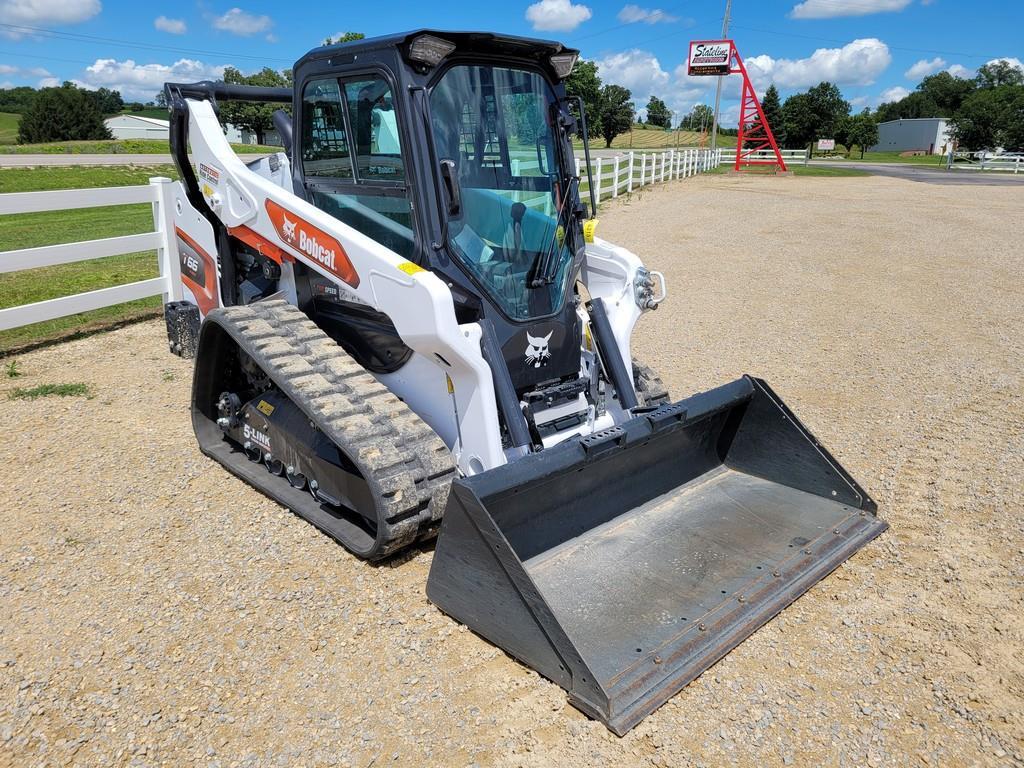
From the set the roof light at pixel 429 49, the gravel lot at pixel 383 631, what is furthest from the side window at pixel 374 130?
the gravel lot at pixel 383 631

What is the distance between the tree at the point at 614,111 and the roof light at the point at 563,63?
75033 millimetres

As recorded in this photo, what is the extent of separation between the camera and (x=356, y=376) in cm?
416

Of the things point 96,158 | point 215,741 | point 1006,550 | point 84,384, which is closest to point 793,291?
point 1006,550

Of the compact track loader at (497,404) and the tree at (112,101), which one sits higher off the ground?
the tree at (112,101)

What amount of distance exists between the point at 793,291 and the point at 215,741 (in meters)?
9.49

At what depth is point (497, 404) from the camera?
3932 mm

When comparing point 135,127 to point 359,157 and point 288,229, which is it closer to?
point 288,229

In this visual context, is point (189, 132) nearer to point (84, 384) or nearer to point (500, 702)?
point (84, 384)

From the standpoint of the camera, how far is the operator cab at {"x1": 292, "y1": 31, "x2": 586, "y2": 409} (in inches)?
152

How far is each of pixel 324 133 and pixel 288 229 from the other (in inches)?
22.9

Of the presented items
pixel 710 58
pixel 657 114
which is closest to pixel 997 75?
pixel 657 114

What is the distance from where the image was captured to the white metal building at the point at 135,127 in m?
77.8

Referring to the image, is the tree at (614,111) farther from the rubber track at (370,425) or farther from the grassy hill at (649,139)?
the rubber track at (370,425)

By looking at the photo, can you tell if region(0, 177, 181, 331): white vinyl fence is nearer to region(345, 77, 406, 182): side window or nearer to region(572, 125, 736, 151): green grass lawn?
region(345, 77, 406, 182): side window
